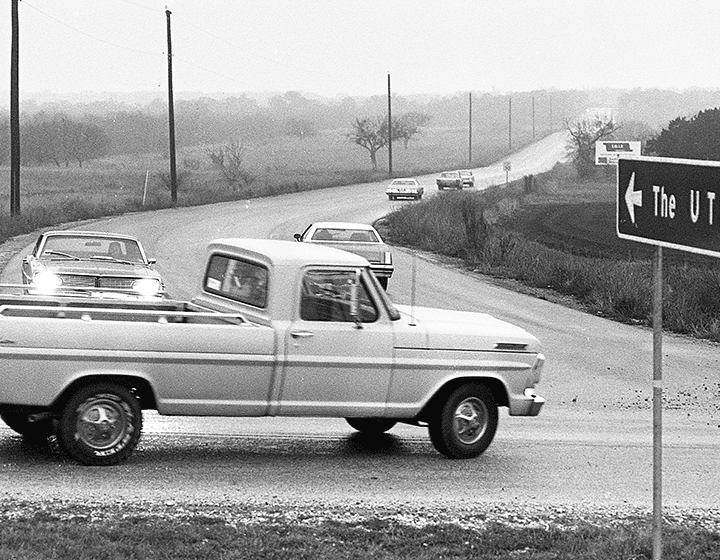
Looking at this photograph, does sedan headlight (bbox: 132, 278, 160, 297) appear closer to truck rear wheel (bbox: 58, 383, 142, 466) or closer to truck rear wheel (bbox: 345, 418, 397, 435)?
truck rear wheel (bbox: 345, 418, 397, 435)

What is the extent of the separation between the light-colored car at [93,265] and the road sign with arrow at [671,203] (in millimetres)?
11515

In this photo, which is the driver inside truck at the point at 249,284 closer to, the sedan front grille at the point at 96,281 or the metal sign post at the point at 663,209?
the metal sign post at the point at 663,209

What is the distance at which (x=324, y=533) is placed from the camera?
25.1 ft

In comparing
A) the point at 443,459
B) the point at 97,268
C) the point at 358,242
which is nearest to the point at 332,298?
the point at 443,459

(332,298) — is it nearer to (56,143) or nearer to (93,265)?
(93,265)

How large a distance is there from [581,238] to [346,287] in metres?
37.9

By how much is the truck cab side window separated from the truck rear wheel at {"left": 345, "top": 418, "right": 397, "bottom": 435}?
53.6 inches

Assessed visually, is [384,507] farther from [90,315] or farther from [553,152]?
[553,152]

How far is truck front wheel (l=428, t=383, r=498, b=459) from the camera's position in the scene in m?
10.1

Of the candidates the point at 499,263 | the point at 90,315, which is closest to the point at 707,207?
the point at 90,315

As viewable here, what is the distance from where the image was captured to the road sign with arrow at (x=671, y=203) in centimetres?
557

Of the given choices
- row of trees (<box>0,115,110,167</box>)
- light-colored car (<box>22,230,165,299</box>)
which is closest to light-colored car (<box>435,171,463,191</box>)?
light-colored car (<box>22,230,165,299</box>)

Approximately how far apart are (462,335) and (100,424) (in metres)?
3.03

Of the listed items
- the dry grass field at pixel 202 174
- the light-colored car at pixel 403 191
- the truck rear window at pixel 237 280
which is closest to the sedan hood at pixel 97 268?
the truck rear window at pixel 237 280
